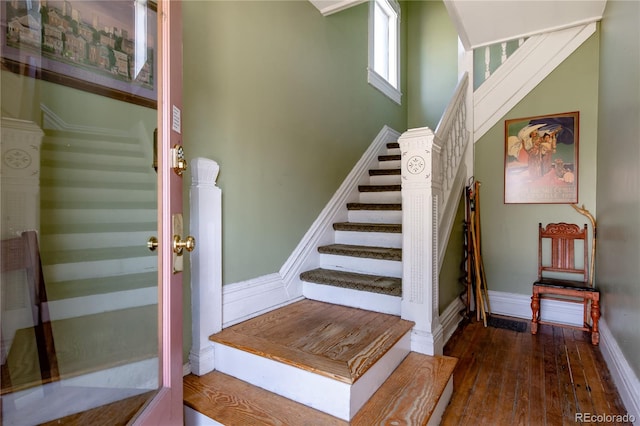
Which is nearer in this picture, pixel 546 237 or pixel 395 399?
pixel 395 399

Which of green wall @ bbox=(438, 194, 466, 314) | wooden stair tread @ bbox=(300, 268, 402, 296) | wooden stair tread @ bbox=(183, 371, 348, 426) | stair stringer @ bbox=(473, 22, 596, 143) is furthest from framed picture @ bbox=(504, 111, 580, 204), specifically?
wooden stair tread @ bbox=(183, 371, 348, 426)

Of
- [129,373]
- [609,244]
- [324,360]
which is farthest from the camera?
[609,244]

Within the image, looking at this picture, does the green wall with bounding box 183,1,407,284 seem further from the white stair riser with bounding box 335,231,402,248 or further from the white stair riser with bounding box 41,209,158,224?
the white stair riser with bounding box 41,209,158,224

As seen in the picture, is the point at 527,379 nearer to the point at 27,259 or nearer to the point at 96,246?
the point at 96,246

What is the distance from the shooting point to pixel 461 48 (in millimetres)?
3346

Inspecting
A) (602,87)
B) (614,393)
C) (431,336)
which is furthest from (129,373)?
(602,87)

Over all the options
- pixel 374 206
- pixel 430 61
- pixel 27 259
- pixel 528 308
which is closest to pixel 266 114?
pixel 374 206

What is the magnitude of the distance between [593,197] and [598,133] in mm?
542

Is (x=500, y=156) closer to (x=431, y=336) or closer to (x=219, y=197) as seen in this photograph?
(x=431, y=336)

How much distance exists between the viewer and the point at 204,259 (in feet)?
5.46

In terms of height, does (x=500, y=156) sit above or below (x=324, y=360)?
above

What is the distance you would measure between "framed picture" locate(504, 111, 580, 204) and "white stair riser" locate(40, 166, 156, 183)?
3081 millimetres

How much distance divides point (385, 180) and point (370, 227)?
895 millimetres

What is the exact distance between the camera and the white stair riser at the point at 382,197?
9.91ft
